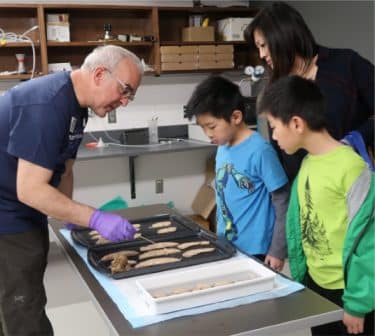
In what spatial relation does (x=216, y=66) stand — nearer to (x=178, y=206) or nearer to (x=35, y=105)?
(x=178, y=206)

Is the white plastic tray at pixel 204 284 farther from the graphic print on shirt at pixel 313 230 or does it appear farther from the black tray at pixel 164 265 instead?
the graphic print on shirt at pixel 313 230

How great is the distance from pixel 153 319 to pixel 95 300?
193 millimetres

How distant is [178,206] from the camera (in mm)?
4043

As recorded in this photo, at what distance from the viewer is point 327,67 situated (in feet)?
5.21

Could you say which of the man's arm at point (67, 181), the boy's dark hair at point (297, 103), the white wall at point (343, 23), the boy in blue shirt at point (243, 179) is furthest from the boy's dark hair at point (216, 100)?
the white wall at point (343, 23)

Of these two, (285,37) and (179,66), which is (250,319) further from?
(179,66)

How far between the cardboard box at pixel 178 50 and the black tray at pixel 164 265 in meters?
2.26

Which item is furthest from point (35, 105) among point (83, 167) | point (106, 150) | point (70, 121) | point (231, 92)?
point (83, 167)

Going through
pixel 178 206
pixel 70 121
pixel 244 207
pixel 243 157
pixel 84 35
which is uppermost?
pixel 84 35

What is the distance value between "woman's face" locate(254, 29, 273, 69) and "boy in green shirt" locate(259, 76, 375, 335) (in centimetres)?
23

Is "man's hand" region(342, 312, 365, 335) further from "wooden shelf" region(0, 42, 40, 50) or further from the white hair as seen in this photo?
"wooden shelf" region(0, 42, 40, 50)

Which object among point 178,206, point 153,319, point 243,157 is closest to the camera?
point 153,319

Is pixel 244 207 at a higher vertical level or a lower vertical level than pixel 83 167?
higher

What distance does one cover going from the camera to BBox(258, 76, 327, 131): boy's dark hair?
135cm
